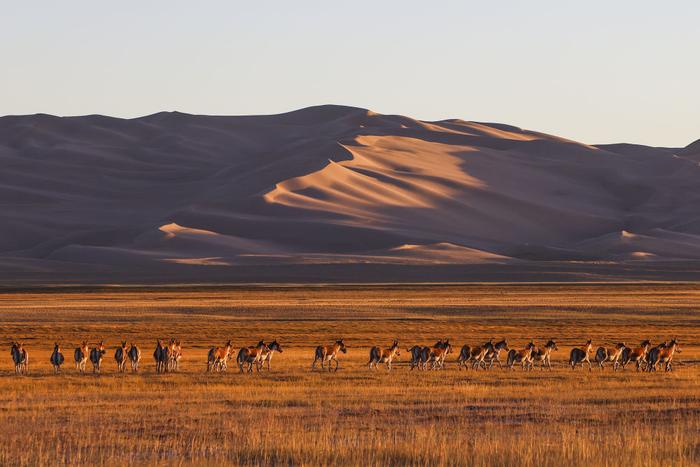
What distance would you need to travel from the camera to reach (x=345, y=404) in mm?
24453

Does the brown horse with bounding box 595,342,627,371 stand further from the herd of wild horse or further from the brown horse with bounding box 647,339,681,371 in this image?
the brown horse with bounding box 647,339,681,371

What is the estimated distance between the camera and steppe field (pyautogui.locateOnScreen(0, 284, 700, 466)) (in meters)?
17.4

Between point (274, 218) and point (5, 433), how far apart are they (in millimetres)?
154808

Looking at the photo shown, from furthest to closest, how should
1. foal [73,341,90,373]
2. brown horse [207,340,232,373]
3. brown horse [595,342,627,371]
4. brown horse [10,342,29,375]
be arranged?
brown horse [595,342,627,371] → brown horse [207,340,232,373] → foal [73,341,90,373] → brown horse [10,342,29,375]

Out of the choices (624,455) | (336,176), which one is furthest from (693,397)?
(336,176)

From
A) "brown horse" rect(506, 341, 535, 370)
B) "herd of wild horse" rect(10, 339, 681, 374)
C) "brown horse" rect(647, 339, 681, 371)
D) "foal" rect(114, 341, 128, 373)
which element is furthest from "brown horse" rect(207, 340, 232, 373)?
"brown horse" rect(647, 339, 681, 371)

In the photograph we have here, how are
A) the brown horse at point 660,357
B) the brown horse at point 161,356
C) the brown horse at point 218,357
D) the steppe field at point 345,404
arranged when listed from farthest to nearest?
the brown horse at point 660,357 < the brown horse at point 218,357 < the brown horse at point 161,356 < the steppe field at point 345,404

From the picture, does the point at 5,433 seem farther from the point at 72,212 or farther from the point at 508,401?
the point at 72,212

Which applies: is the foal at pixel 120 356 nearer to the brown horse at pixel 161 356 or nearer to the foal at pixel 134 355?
the foal at pixel 134 355

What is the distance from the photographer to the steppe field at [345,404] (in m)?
17.4

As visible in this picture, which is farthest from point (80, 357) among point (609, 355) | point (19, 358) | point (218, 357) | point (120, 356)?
point (609, 355)

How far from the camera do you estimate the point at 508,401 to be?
984 inches

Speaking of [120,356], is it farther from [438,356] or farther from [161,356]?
[438,356]

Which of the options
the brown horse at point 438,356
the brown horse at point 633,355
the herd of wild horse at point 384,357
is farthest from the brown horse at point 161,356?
the brown horse at point 633,355
